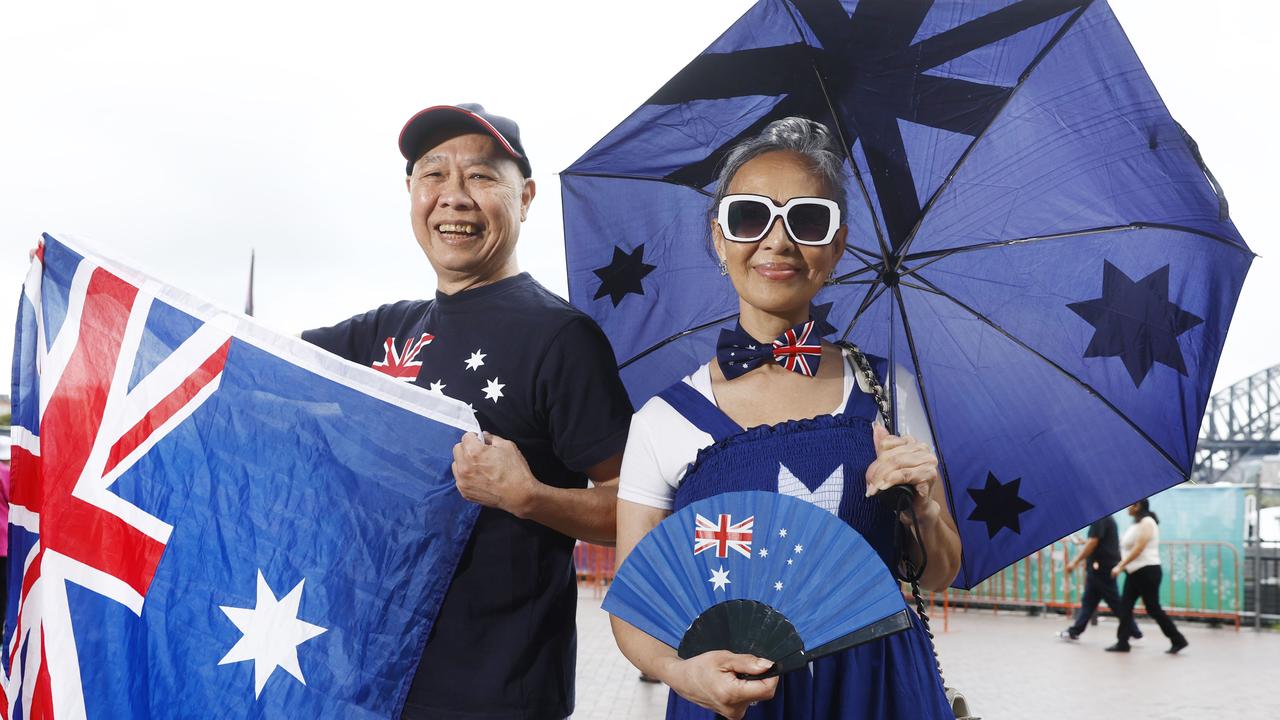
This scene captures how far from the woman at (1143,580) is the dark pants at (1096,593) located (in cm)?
39

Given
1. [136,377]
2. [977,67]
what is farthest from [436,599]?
[977,67]

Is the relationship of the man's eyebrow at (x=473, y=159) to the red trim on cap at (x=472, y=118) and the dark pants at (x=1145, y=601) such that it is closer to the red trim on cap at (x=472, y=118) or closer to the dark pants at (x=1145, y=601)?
the red trim on cap at (x=472, y=118)

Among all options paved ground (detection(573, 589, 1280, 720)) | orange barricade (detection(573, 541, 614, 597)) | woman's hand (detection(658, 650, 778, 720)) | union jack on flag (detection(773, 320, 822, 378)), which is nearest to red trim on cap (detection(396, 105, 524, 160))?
union jack on flag (detection(773, 320, 822, 378))

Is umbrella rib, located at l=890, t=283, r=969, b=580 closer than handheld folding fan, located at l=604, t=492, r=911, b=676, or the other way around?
handheld folding fan, located at l=604, t=492, r=911, b=676

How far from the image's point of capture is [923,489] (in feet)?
6.98

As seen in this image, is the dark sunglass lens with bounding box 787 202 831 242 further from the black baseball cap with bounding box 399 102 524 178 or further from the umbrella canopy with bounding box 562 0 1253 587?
the black baseball cap with bounding box 399 102 524 178

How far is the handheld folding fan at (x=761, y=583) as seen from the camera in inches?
75.0

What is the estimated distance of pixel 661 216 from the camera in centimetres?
315

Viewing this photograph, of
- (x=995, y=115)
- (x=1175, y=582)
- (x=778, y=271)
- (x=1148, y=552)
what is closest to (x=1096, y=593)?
(x=1148, y=552)

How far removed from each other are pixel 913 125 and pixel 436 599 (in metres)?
1.70

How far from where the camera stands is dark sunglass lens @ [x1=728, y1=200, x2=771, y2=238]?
2.38 meters

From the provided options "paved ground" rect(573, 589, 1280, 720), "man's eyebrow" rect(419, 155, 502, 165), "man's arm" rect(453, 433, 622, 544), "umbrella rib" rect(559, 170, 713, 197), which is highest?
"umbrella rib" rect(559, 170, 713, 197)

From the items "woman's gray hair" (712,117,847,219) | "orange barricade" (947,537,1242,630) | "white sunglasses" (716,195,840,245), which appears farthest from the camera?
"orange barricade" (947,537,1242,630)

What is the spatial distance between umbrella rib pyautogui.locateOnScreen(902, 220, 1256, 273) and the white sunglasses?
0.71 metres
